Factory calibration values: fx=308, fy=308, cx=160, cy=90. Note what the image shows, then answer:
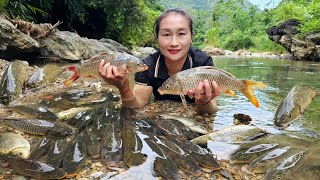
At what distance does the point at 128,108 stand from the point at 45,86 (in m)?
3.09

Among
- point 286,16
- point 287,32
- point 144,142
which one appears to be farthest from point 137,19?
point 144,142

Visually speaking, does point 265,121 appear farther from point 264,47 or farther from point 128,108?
point 264,47

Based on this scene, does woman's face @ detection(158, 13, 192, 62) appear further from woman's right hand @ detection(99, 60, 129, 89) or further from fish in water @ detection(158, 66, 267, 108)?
woman's right hand @ detection(99, 60, 129, 89)

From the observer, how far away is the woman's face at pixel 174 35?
157 inches

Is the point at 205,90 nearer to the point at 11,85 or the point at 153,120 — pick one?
the point at 153,120

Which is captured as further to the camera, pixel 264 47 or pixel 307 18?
pixel 264 47

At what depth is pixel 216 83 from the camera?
3.50m

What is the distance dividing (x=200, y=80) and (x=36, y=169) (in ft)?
6.36

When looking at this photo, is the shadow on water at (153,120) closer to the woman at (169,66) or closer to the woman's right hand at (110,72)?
the woman at (169,66)

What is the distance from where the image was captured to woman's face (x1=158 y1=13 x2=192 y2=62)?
399 centimetres

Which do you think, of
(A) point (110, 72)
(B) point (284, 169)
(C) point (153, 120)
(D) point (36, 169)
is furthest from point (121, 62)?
(B) point (284, 169)

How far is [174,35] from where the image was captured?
13.1 ft

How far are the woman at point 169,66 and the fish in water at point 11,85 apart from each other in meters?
1.78

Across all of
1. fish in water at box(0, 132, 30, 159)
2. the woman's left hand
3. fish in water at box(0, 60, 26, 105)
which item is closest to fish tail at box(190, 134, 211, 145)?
the woman's left hand
